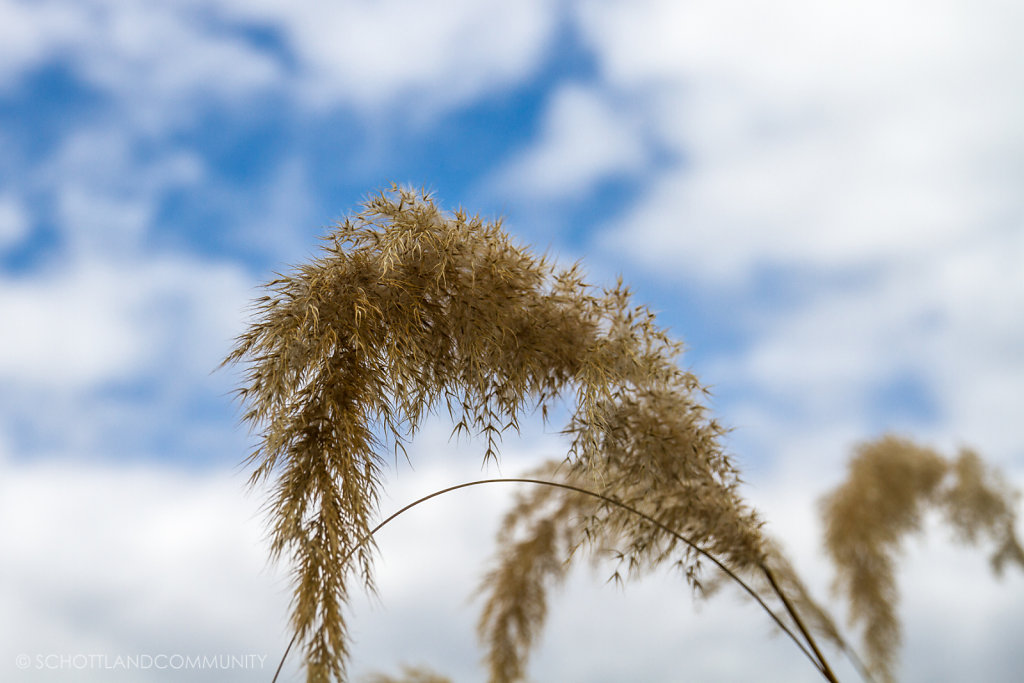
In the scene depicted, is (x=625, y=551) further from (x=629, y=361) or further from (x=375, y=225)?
(x=375, y=225)

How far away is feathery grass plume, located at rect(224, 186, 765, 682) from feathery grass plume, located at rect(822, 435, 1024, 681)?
3.92m

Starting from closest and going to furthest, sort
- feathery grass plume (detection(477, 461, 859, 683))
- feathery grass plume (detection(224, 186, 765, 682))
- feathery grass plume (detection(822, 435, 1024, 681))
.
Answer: feathery grass plume (detection(224, 186, 765, 682))
feathery grass plume (detection(477, 461, 859, 683))
feathery grass plume (detection(822, 435, 1024, 681))

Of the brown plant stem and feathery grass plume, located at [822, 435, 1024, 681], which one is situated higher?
feathery grass plume, located at [822, 435, 1024, 681]

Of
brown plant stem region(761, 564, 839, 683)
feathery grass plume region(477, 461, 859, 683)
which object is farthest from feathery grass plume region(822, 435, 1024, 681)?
brown plant stem region(761, 564, 839, 683)

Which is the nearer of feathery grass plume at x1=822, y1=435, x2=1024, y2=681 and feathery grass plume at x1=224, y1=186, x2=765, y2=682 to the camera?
feathery grass plume at x1=224, y1=186, x2=765, y2=682

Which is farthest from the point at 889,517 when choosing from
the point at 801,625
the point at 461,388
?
the point at 461,388

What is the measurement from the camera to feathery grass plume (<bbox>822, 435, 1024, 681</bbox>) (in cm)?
599

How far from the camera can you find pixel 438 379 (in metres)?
2.17

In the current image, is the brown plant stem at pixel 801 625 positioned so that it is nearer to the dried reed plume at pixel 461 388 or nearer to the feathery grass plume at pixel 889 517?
the dried reed plume at pixel 461 388

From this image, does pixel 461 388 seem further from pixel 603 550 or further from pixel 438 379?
pixel 603 550

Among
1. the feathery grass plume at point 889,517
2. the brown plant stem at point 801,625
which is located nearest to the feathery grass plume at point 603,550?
the brown plant stem at point 801,625

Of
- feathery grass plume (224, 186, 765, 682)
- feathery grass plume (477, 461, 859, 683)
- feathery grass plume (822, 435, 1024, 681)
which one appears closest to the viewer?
feathery grass plume (224, 186, 765, 682)

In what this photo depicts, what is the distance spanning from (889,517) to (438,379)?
535cm

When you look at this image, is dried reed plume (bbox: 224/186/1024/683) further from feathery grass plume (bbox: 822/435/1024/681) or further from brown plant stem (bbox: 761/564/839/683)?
feathery grass plume (bbox: 822/435/1024/681)
